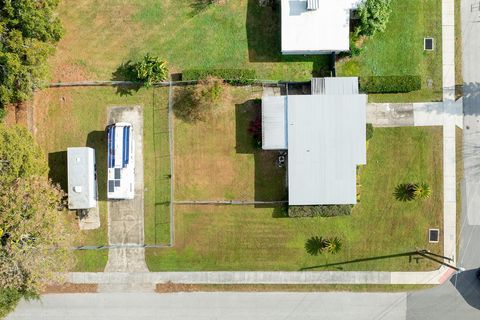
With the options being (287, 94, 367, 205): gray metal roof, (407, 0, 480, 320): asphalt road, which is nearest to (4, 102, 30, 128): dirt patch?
(287, 94, 367, 205): gray metal roof

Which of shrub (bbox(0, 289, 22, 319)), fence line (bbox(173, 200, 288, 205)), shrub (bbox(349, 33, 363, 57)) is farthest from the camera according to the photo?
fence line (bbox(173, 200, 288, 205))

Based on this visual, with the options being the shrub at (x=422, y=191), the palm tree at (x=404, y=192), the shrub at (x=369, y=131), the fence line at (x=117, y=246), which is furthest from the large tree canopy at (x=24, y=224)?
the shrub at (x=422, y=191)

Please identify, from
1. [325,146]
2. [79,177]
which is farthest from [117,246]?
[325,146]

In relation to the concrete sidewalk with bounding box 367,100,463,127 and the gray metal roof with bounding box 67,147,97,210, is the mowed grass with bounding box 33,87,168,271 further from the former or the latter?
the concrete sidewalk with bounding box 367,100,463,127

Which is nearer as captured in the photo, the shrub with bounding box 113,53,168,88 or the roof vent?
the roof vent

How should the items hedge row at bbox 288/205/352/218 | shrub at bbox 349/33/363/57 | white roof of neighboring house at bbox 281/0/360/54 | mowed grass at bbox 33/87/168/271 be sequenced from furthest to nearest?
1. mowed grass at bbox 33/87/168/271
2. shrub at bbox 349/33/363/57
3. hedge row at bbox 288/205/352/218
4. white roof of neighboring house at bbox 281/0/360/54

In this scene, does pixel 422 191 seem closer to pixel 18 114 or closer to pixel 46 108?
pixel 46 108

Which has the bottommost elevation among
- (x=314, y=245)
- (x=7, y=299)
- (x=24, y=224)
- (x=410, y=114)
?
(x=7, y=299)
